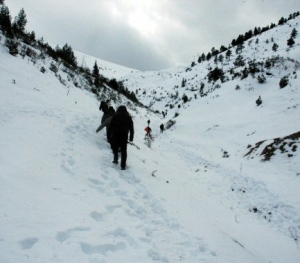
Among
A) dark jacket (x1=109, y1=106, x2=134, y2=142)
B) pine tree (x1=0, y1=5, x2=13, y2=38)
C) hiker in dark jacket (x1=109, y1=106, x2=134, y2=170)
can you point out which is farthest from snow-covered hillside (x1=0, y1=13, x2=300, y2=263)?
pine tree (x1=0, y1=5, x2=13, y2=38)

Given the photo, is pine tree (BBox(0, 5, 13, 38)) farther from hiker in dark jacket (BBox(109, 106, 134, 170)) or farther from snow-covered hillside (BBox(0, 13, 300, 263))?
hiker in dark jacket (BBox(109, 106, 134, 170))

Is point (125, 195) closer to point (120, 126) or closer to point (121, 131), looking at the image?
point (121, 131)

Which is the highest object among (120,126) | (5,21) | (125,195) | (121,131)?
(5,21)

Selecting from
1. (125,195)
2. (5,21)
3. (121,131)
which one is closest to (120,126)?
(121,131)

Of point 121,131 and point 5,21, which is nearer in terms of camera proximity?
point 121,131

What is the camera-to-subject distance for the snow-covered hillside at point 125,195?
181 inches

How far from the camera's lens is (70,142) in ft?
30.4

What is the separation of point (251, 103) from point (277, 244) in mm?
17503

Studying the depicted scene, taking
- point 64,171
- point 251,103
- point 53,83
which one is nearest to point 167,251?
point 64,171

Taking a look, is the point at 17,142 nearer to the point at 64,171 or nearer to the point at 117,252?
the point at 64,171

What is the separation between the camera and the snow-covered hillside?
4.61 meters

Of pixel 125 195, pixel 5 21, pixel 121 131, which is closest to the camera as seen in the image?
pixel 125 195

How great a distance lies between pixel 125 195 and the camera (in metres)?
6.89

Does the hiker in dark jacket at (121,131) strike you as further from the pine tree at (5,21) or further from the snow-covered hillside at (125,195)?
the pine tree at (5,21)
